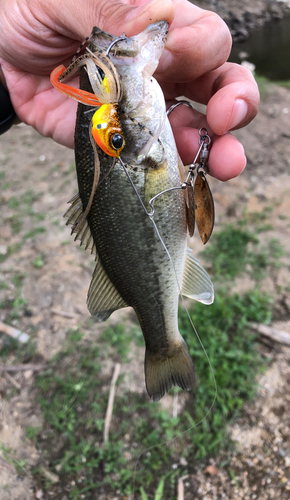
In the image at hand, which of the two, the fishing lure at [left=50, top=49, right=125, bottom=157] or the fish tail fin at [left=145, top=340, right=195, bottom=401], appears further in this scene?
the fish tail fin at [left=145, top=340, right=195, bottom=401]

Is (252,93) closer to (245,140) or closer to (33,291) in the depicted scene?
(33,291)

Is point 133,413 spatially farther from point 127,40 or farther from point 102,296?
point 127,40

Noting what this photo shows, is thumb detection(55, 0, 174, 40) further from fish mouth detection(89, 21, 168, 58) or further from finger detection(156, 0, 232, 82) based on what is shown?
finger detection(156, 0, 232, 82)

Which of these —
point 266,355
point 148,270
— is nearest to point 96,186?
point 148,270

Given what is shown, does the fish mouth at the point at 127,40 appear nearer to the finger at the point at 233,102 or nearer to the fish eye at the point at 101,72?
the fish eye at the point at 101,72

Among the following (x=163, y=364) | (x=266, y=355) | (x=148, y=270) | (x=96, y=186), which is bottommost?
(x=266, y=355)

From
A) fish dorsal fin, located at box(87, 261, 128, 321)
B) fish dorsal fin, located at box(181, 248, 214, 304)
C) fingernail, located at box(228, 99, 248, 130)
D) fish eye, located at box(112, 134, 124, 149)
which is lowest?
fish dorsal fin, located at box(181, 248, 214, 304)

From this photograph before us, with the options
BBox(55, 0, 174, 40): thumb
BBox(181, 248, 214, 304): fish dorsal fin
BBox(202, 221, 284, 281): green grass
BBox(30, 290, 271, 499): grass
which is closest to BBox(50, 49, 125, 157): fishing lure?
BBox(55, 0, 174, 40): thumb
